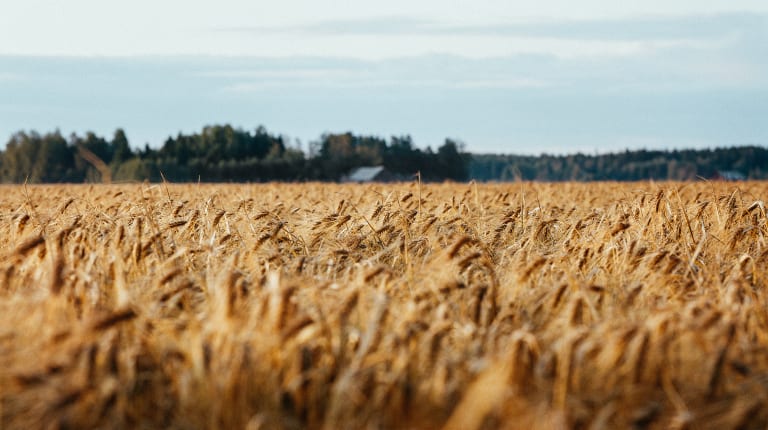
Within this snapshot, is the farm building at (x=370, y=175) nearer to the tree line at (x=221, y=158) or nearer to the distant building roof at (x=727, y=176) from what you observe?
the tree line at (x=221, y=158)

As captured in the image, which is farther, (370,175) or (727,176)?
(370,175)

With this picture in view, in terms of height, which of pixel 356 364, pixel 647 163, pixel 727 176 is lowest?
pixel 647 163

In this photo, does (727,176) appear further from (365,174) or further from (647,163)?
(647,163)

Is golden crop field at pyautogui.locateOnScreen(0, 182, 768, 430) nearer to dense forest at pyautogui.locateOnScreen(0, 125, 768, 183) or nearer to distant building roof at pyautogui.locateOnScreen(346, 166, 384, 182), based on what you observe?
dense forest at pyautogui.locateOnScreen(0, 125, 768, 183)

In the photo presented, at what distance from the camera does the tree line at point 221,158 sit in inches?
3036

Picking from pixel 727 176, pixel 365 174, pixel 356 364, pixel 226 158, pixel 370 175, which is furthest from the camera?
pixel 226 158

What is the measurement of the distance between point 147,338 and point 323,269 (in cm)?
274

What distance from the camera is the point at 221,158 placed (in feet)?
283

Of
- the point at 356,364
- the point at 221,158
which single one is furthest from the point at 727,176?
the point at 221,158

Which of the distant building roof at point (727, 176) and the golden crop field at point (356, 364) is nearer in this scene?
the golden crop field at point (356, 364)

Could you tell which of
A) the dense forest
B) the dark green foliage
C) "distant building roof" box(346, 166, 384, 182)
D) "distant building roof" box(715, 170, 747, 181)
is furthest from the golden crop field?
the dark green foliage

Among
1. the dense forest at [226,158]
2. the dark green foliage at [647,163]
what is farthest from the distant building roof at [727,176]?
the dark green foliage at [647,163]

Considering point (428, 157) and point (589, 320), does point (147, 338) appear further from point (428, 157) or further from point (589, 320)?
point (428, 157)

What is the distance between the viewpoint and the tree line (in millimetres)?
77125
